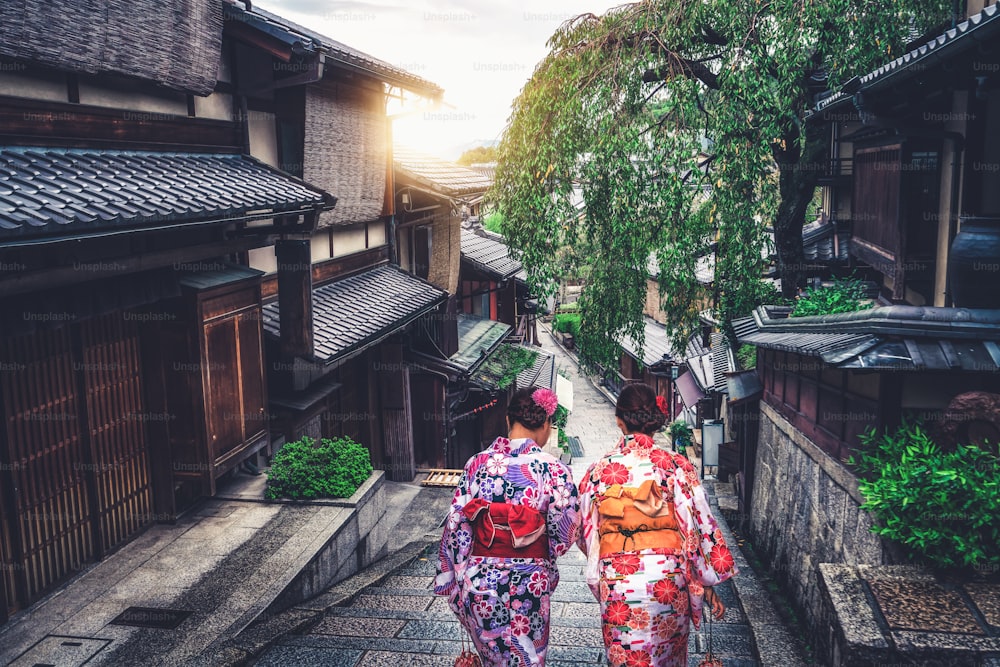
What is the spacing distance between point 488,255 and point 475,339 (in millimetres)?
5198

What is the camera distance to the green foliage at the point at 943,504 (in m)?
5.46

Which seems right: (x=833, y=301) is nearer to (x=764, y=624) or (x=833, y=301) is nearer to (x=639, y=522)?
(x=764, y=624)

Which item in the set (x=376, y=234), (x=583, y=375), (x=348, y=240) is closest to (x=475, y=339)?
(x=376, y=234)

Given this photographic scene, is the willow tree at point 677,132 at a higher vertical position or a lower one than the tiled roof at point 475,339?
higher

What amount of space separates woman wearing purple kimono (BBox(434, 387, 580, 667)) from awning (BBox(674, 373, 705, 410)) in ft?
56.7

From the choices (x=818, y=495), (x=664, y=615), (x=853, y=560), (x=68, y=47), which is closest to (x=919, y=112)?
(x=818, y=495)

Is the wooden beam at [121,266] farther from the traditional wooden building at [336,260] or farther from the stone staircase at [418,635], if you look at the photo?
the stone staircase at [418,635]

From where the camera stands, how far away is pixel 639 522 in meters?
4.58

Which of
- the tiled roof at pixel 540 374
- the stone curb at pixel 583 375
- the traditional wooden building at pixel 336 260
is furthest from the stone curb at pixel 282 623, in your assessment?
the stone curb at pixel 583 375

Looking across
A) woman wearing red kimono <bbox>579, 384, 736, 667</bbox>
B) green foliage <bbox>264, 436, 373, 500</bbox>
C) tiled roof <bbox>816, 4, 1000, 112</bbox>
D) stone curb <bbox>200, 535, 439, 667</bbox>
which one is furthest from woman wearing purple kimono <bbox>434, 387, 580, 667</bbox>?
green foliage <bbox>264, 436, 373, 500</bbox>

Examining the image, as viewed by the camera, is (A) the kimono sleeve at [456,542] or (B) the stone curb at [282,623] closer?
(A) the kimono sleeve at [456,542]

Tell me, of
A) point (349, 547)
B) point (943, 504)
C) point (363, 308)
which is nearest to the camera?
point (943, 504)

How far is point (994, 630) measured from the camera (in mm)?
4945

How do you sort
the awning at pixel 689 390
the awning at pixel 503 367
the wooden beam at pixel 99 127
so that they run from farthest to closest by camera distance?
the awning at pixel 689 390 → the awning at pixel 503 367 → the wooden beam at pixel 99 127
